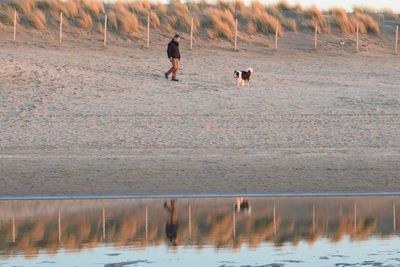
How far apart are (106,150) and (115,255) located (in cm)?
748

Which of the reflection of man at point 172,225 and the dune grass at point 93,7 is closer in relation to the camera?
the reflection of man at point 172,225

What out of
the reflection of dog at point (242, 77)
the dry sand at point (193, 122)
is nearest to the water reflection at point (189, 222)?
the dry sand at point (193, 122)

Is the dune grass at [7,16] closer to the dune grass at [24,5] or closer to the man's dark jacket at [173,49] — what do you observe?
the dune grass at [24,5]

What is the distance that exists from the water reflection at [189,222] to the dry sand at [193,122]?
1.07 metres

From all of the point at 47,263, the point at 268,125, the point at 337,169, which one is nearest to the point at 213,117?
the point at 268,125

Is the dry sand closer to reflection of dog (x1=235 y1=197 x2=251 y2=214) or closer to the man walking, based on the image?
the man walking

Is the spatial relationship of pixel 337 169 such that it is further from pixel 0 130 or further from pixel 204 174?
pixel 0 130

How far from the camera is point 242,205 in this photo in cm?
1100

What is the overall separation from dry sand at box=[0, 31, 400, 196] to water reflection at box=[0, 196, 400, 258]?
3.50ft

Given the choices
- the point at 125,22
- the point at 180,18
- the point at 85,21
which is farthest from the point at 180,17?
the point at 85,21

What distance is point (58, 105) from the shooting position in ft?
66.1

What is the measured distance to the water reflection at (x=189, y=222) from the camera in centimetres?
866

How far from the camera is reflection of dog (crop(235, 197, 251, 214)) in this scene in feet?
34.7

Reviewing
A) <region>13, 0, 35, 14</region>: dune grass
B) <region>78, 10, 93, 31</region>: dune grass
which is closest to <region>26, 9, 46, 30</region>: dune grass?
<region>13, 0, 35, 14</region>: dune grass
